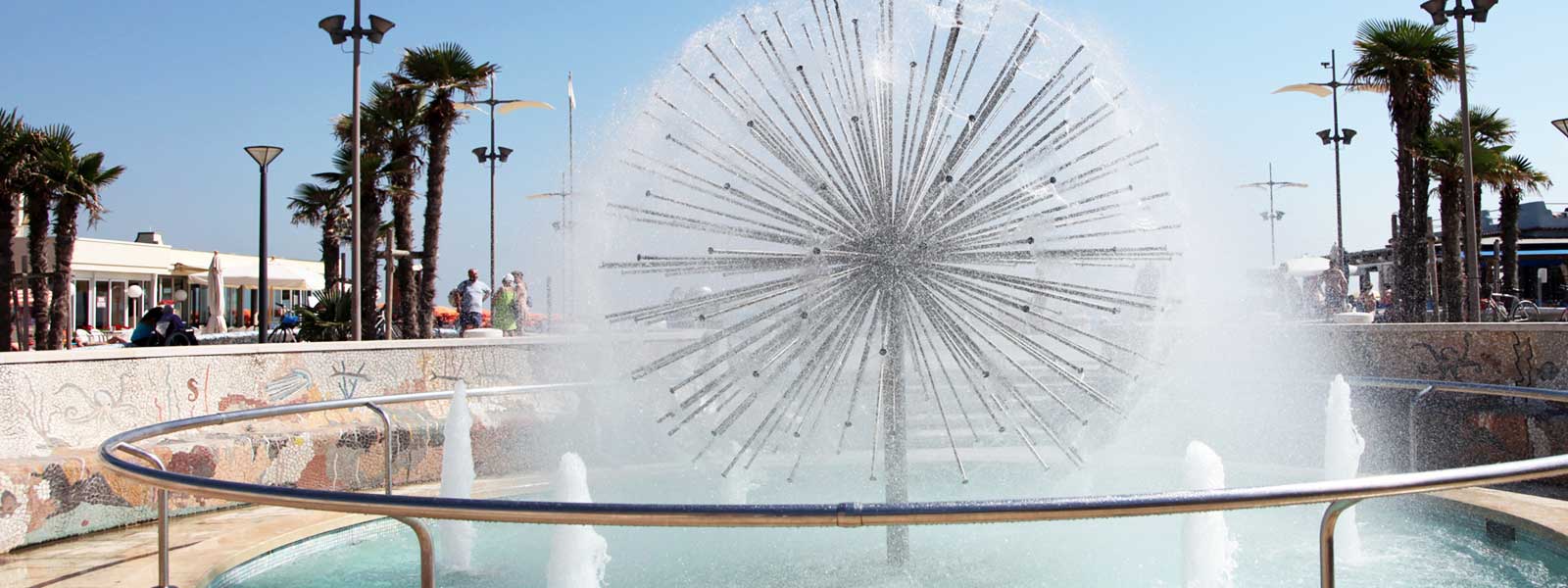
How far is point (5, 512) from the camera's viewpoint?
18.4 feet

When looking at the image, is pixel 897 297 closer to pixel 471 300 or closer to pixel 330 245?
pixel 471 300

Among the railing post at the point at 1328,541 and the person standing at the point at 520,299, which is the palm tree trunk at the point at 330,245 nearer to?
the person standing at the point at 520,299

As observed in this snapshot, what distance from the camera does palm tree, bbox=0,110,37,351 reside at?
21.8 m

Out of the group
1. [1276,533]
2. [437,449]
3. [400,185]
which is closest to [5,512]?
[437,449]

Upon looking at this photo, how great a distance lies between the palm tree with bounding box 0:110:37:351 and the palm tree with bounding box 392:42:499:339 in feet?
28.2

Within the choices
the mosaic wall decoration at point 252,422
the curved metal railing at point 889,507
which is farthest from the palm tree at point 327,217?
the curved metal railing at point 889,507

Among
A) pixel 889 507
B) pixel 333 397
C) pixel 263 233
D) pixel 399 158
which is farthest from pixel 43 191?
pixel 889 507

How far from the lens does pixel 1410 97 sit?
1916 centimetres

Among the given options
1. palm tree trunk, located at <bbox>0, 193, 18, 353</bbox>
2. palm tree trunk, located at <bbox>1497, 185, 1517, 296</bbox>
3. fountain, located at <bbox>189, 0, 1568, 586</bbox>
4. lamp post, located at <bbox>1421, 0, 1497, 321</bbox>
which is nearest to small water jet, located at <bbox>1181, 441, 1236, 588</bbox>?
fountain, located at <bbox>189, 0, 1568, 586</bbox>

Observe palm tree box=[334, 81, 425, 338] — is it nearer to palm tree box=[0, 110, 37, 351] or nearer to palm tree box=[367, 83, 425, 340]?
palm tree box=[367, 83, 425, 340]

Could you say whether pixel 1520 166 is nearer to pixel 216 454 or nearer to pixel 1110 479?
pixel 1110 479

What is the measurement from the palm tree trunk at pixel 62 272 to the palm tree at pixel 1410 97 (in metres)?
27.1

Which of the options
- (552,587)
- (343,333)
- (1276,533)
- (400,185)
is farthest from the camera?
(400,185)

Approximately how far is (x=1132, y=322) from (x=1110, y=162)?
304cm
